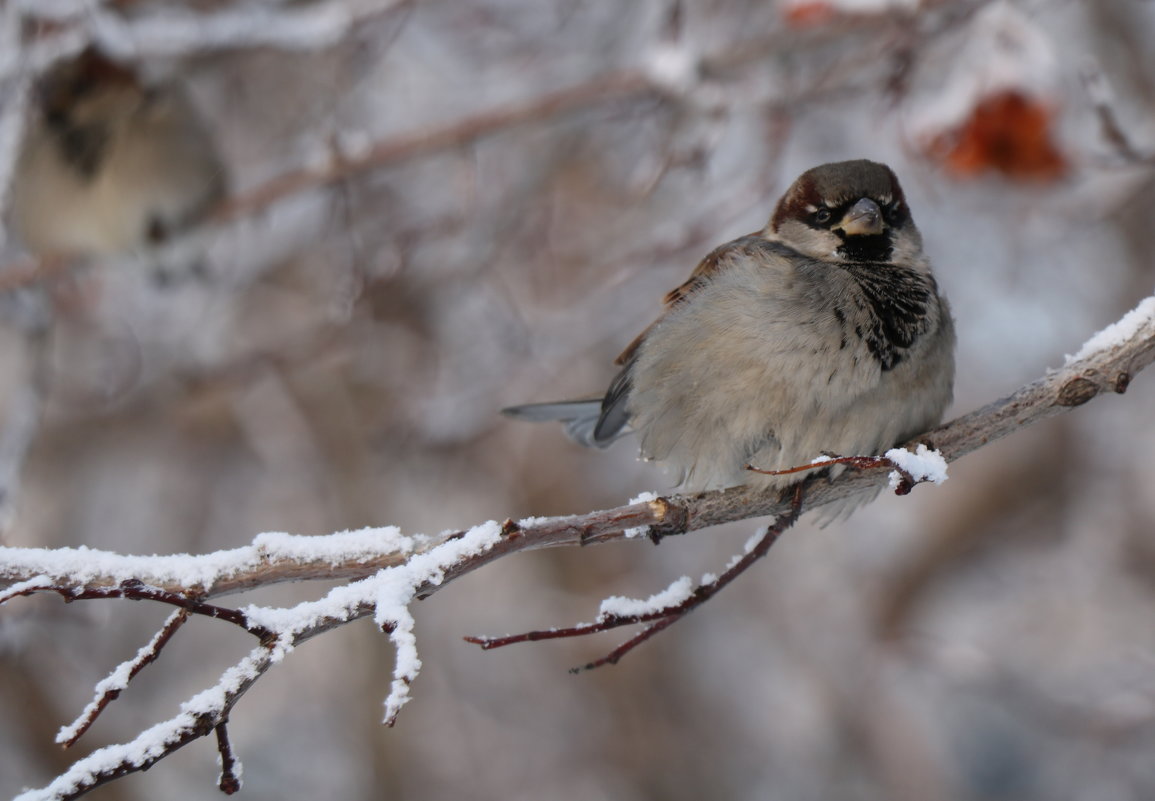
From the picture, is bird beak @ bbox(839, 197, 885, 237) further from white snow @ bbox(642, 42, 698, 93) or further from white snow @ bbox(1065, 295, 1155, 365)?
white snow @ bbox(642, 42, 698, 93)

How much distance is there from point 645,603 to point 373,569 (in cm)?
45

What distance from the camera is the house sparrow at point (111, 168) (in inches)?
145

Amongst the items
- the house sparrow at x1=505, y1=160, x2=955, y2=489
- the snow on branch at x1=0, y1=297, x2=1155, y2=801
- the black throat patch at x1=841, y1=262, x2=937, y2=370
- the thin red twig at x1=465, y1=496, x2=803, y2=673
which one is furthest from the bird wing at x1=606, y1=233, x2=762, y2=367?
the thin red twig at x1=465, y1=496, x2=803, y2=673

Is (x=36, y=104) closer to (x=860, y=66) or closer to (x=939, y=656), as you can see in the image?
(x=860, y=66)

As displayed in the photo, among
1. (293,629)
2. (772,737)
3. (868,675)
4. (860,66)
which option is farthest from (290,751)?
(293,629)

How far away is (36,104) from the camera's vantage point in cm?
334

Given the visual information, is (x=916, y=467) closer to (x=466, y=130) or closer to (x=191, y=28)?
(x=466, y=130)

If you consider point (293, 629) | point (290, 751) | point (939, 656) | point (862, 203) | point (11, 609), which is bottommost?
point (290, 751)

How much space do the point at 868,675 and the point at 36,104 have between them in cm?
440

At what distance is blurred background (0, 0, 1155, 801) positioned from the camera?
4203 mm

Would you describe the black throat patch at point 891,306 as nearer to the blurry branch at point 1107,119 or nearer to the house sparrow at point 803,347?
the house sparrow at point 803,347

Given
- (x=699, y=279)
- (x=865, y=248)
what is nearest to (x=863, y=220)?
(x=865, y=248)

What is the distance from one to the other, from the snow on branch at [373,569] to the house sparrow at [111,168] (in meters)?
2.81

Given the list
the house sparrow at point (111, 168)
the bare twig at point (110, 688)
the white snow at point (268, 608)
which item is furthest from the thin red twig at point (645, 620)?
the house sparrow at point (111, 168)
